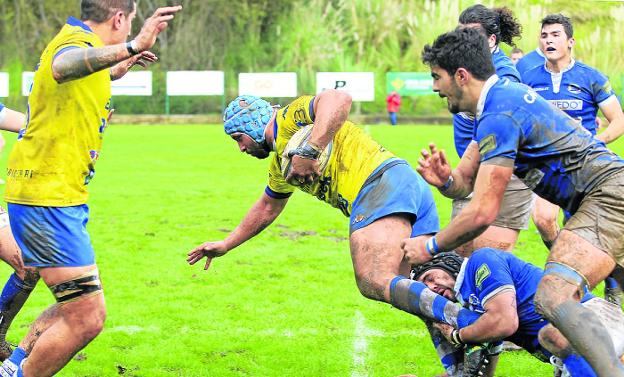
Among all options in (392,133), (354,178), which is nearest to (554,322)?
(354,178)

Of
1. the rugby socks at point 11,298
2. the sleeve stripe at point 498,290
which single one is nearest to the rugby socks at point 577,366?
the sleeve stripe at point 498,290

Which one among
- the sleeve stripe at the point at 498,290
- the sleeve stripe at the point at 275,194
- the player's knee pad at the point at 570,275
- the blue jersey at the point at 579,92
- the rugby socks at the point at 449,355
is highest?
the blue jersey at the point at 579,92

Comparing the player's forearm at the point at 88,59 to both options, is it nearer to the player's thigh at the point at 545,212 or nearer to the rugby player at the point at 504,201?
the rugby player at the point at 504,201

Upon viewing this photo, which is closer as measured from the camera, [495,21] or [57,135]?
[57,135]

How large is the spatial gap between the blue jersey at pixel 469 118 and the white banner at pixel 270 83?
95.3 feet

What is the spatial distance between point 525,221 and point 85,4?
13.0ft

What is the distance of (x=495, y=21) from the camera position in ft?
23.9

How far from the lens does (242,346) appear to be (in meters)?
7.16

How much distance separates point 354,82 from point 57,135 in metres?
32.1

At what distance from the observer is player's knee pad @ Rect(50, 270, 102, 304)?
531cm

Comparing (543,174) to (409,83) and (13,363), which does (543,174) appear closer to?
(13,363)

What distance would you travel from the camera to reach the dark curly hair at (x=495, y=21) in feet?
23.8

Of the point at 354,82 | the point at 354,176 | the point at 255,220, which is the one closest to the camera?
the point at 354,176

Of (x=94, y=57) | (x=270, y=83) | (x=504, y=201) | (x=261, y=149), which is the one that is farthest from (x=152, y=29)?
(x=270, y=83)
